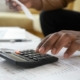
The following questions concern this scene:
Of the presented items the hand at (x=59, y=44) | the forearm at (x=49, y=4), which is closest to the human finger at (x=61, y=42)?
the hand at (x=59, y=44)

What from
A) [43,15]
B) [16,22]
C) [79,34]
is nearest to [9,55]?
[79,34]

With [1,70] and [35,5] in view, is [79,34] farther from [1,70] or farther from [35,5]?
[35,5]

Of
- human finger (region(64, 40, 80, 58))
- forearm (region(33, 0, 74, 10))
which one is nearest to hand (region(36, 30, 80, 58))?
human finger (region(64, 40, 80, 58))

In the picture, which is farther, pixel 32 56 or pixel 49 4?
pixel 49 4

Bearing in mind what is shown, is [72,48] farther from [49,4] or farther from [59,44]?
[49,4]

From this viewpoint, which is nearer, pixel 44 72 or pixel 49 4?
pixel 44 72

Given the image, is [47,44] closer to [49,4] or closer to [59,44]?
[59,44]

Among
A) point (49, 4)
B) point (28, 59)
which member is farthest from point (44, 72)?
point (49, 4)

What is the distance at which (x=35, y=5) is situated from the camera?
1.01 m

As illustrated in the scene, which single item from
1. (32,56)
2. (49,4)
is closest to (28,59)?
(32,56)

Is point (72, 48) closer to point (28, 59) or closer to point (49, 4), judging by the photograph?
point (28, 59)

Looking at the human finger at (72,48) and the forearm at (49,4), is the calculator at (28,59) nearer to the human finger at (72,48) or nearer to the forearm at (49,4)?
the human finger at (72,48)

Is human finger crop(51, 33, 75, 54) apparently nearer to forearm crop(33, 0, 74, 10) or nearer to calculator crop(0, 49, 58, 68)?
calculator crop(0, 49, 58, 68)

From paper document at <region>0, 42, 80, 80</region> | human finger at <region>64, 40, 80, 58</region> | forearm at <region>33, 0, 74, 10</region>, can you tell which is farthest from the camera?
forearm at <region>33, 0, 74, 10</region>
